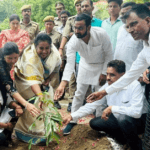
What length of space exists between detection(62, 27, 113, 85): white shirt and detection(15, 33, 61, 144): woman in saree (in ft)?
0.83

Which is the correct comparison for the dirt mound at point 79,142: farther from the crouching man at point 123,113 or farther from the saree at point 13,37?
the saree at point 13,37

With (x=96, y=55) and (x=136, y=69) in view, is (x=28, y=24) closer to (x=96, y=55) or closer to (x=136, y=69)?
(x=96, y=55)

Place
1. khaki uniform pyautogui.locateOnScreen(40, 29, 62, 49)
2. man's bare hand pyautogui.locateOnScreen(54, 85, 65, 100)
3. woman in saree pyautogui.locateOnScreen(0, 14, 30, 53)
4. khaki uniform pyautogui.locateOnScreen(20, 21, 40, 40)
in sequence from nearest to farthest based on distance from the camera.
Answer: man's bare hand pyautogui.locateOnScreen(54, 85, 65, 100), woman in saree pyautogui.locateOnScreen(0, 14, 30, 53), khaki uniform pyautogui.locateOnScreen(40, 29, 62, 49), khaki uniform pyautogui.locateOnScreen(20, 21, 40, 40)

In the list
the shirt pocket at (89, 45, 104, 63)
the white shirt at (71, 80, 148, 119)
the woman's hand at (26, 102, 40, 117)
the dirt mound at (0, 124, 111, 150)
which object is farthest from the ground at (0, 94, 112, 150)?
the shirt pocket at (89, 45, 104, 63)

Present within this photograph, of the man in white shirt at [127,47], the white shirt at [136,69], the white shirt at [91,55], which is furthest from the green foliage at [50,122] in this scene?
the man in white shirt at [127,47]

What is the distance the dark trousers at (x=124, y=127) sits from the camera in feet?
9.70

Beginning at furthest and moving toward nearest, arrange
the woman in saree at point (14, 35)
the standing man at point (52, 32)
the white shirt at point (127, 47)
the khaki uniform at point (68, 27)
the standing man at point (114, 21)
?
the standing man at point (52, 32), the khaki uniform at point (68, 27), the woman in saree at point (14, 35), the standing man at point (114, 21), the white shirt at point (127, 47)

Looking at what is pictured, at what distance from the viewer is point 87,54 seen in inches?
153

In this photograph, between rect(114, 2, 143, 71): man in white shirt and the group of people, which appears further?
rect(114, 2, 143, 71): man in white shirt

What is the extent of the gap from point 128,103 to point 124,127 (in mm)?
345

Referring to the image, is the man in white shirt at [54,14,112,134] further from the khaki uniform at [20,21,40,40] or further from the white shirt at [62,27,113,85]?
the khaki uniform at [20,21,40,40]

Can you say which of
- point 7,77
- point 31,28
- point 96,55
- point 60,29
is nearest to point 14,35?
point 31,28

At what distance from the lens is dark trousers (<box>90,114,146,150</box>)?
9.70 ft

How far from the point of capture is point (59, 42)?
5793mm
